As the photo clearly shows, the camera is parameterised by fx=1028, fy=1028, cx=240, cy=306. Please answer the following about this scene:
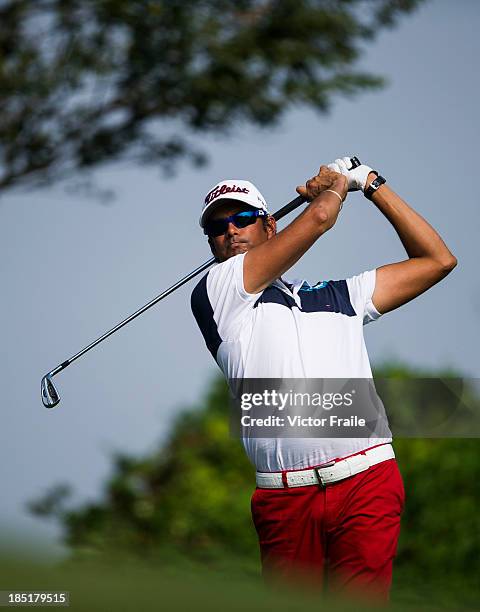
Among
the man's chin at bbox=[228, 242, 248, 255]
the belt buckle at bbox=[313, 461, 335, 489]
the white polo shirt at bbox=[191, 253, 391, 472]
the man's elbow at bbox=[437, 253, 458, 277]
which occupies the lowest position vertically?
the belt buckle at bbox=[313, 461, 335, 489]

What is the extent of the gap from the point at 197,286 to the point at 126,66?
777 cm

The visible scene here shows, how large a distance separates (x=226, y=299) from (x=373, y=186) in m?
0.81

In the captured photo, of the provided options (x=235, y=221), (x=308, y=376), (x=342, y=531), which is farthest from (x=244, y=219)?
(x=342, y=531)

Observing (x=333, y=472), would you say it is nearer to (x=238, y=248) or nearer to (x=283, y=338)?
(x=283, y=338)

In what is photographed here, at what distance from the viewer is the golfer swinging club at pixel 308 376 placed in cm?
352

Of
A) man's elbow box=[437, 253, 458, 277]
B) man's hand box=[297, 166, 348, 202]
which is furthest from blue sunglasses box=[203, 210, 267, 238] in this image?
man's elbow box=[437, 253, 458, 277]

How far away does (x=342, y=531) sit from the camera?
354cm

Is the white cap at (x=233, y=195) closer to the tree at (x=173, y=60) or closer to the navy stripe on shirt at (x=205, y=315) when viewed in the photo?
the navy stripe on shirt at (x=205, y=315)

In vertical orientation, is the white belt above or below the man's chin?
below

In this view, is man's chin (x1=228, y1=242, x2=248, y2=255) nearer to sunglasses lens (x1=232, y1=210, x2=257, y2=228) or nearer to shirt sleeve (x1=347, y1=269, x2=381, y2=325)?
sunglasses lens (x1=232, y1=210, x2=257, y2=228)

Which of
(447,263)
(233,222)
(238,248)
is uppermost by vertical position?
(233,222)

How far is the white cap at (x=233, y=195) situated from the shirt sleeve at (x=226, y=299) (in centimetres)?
31

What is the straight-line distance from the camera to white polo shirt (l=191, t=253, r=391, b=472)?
3574mm

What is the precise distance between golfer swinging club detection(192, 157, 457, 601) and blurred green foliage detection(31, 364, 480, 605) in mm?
5667
